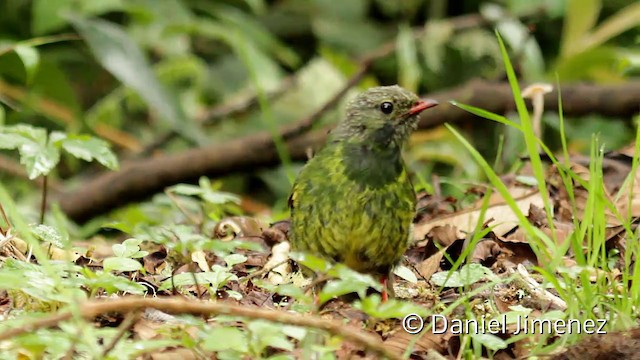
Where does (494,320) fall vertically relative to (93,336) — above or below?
below

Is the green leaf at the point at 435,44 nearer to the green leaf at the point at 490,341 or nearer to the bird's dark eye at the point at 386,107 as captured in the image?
the bird's dark eye at the point at 386,107

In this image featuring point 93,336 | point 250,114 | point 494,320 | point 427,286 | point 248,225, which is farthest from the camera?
point 250,114

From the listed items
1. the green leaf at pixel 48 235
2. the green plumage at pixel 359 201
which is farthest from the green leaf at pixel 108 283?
the green plumage at pixel 359 201

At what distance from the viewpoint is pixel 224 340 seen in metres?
2.43

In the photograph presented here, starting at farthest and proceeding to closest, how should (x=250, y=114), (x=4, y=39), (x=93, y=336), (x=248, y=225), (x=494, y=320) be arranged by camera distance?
(x=250, y=114), (x=4, y=39), (x=248, y=225), (x=494, y=320), (x=93, y=336)

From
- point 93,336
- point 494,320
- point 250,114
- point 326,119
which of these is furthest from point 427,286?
point 250,114

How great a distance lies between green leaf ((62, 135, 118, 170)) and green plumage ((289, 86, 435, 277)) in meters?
0.63

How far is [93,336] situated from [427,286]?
1.45 metres

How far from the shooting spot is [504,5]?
884 cm

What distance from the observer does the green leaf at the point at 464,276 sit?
317 centimetres

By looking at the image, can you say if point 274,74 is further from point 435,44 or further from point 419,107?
point 419,107

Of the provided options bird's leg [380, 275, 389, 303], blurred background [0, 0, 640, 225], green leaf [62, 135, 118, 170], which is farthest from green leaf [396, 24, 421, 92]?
bird's leg [380, 275, 389, 303]

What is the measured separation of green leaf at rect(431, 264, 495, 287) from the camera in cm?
317

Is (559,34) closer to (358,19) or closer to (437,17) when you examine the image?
(437,17)
